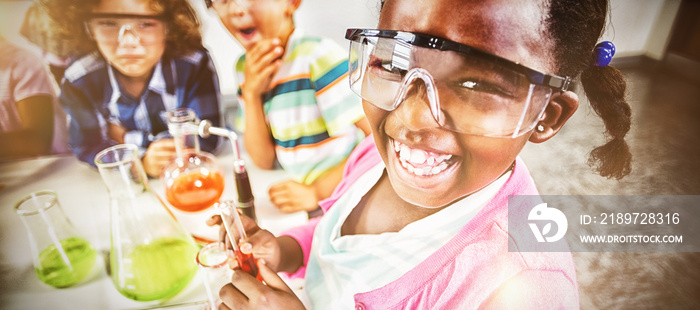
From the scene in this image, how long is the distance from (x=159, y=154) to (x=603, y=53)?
0.92 m

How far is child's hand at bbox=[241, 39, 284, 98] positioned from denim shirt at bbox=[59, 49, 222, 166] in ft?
0.26

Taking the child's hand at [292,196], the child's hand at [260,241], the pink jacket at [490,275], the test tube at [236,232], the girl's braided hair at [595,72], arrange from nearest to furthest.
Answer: the girl's braided hair at [595,72] → the pink jacket at [490,275] → the test tube at [236,232] → the child's hand at [260,241] → the child's hand at [292,196]

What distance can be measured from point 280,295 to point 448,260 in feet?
1.09

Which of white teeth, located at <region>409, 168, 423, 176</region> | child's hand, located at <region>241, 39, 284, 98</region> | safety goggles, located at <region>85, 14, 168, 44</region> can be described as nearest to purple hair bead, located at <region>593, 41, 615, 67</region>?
white teeth, located at <region>409, 168, 423, 176</region>

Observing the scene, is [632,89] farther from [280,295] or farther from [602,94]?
[280,295]

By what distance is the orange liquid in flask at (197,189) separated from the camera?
Answer: 0.96m

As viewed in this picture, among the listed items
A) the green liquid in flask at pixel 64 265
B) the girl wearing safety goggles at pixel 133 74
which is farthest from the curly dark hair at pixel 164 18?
the green liquid in flask at pixel 64 265

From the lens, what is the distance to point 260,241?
89 cm

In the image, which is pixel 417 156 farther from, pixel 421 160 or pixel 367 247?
pixel 367 247

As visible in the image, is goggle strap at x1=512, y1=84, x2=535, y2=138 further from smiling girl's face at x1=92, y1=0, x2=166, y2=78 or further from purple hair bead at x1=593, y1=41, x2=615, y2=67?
smiling girl's face at x1=92, y1=0, x2=166, y2=78

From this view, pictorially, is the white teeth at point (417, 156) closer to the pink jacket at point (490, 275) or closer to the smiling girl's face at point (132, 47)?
the pink jacket at point (490, 275)

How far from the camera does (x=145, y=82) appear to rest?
2.97ft

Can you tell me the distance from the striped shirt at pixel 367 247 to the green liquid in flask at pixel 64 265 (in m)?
0.51

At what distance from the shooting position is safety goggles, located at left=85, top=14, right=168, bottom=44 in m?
0.83
